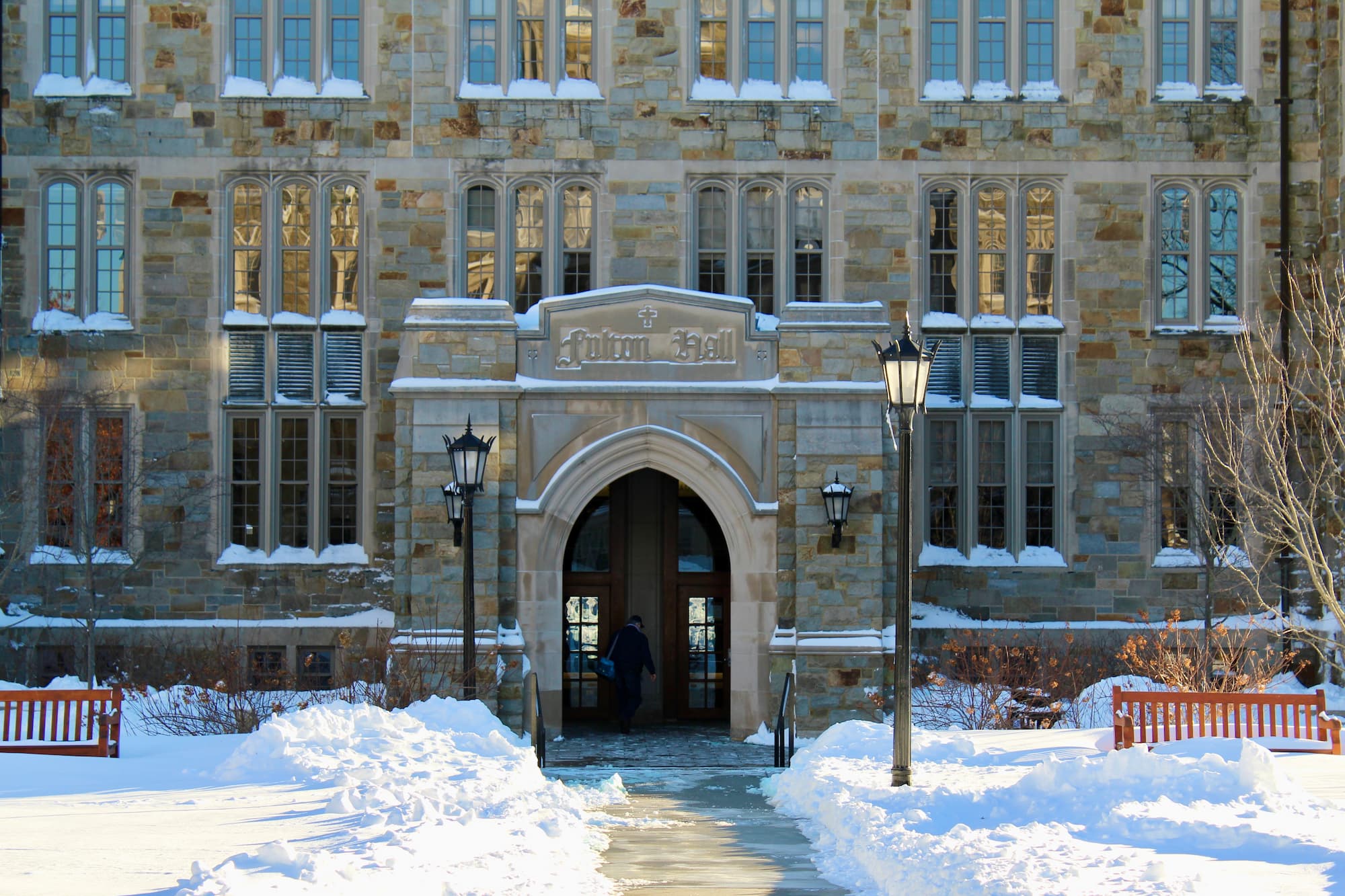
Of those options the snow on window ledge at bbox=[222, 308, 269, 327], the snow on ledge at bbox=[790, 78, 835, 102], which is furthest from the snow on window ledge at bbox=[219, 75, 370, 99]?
the snow on ledge at bbox=[790, 78, 835, 102]

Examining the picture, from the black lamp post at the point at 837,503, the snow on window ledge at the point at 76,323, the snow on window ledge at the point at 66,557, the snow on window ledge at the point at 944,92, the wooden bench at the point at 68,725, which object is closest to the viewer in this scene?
the wooden bench at the point at 68,725

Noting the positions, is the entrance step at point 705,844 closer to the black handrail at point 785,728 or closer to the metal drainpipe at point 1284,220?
the black handrail at point 785,728

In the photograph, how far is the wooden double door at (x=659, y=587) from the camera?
70.8 feet

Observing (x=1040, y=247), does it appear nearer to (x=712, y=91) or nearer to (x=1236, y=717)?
(x=712, y=91)

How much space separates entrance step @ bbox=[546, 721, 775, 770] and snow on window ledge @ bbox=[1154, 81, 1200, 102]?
10.3m

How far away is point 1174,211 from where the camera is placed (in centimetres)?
2186

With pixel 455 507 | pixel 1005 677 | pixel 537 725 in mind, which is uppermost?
pixel 455 507

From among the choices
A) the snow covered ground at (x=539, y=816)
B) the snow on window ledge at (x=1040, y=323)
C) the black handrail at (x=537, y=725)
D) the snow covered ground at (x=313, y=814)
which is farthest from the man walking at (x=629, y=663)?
the snow on window ledge at (x=1040, y=323)

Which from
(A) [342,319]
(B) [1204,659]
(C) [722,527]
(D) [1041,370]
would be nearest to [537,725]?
(C) [722,527]

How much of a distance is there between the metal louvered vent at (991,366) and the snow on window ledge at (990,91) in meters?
3.23

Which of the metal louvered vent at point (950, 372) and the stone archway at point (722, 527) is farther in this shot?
the metal louvered vent at point (950, 372)

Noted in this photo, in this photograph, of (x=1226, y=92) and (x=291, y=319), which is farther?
(x=1226, y=92)

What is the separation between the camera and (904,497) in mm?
12781

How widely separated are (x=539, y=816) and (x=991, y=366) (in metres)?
13.0
